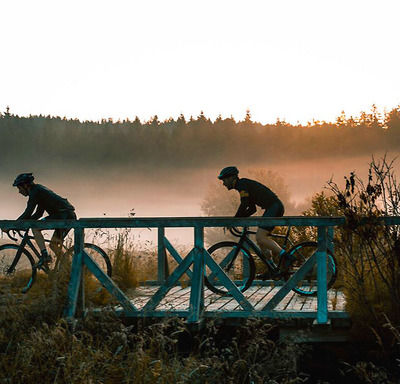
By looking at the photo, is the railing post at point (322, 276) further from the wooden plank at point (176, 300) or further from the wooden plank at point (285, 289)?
the wooden plank at point (176, 300)

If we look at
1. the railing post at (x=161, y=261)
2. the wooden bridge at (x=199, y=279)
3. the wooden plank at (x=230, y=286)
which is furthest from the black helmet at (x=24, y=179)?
the wooden plank at (x=230, y=286)

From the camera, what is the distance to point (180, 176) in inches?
6088

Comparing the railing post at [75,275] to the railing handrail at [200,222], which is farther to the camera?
the railing post at [75,275]

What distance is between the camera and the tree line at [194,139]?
13088cm

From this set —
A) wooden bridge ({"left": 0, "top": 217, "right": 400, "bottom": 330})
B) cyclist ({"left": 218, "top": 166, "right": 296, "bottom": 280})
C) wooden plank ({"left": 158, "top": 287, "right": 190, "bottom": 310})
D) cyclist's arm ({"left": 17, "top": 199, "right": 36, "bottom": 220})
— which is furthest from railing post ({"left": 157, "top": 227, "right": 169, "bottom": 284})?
wooden bridge ({"left": 0, "top": 217, "right": 400, "bottom": 330})

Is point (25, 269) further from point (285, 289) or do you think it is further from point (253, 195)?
point (285, 289)

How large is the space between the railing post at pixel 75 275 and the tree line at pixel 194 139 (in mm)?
119720

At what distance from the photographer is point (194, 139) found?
13650cm

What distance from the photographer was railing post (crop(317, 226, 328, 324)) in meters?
8.44

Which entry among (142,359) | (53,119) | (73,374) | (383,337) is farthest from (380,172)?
(53,119)

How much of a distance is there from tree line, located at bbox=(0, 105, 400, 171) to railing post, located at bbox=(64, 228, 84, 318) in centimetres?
11972

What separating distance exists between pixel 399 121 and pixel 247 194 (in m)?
120

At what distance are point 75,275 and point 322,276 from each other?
114 inches

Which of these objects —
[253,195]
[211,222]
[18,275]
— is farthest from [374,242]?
[18,275]
